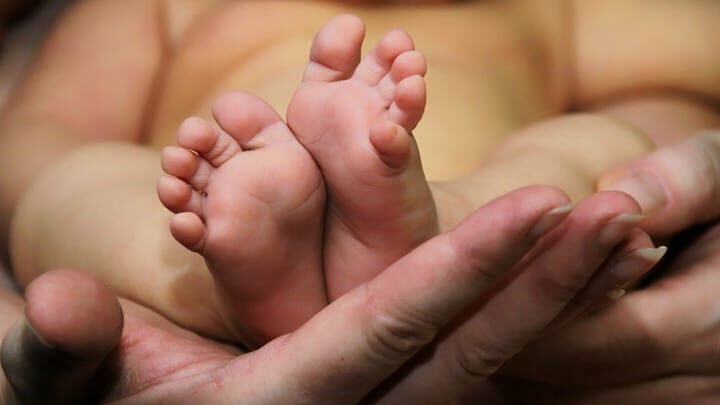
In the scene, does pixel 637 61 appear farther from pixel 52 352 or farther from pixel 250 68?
pixel 52 352

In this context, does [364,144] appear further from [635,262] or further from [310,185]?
[635,262]

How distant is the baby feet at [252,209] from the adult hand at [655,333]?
0.16 meters

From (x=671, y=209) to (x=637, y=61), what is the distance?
39cm

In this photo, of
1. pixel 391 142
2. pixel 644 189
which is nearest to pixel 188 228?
pixel 391 142

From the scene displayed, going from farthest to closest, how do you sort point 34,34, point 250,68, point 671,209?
1. point 34,34
2. point 250,68
3. point 671,209

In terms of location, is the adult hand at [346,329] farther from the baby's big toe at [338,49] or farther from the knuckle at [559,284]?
the baby's big toe at [338,49]

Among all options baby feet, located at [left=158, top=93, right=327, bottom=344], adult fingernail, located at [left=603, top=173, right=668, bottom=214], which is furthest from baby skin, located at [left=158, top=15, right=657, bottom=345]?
adult fingernail, located at [left=603, top=173, right=668, bottom=214]

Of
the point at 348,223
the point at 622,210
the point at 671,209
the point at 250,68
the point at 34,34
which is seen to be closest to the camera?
the point at 622,210

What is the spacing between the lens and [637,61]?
1.05 m

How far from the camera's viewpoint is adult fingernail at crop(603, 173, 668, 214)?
2.25 ft

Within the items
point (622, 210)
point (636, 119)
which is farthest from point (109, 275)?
point (636, 119)

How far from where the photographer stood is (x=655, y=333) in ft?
2.10

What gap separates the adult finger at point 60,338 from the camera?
1.66 feet

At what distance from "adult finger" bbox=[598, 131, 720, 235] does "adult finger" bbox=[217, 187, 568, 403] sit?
0.23m
